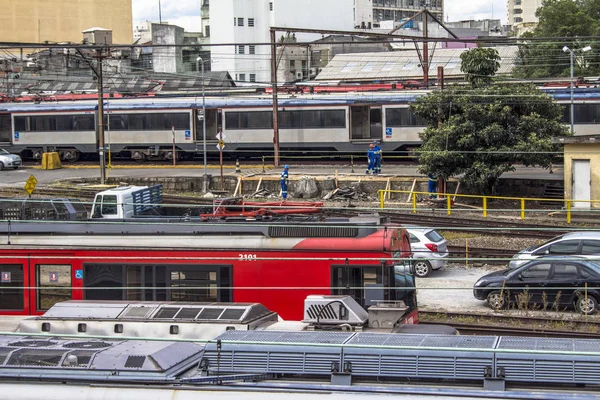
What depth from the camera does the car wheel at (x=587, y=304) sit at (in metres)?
17.1

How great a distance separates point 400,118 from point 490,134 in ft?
27.8

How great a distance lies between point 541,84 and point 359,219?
83.5ft

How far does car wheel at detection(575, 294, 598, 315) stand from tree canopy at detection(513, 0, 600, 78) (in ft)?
140

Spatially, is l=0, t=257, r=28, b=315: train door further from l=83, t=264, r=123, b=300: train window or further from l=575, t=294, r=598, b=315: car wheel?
l=575, t=294, r=598, b=315: car wheel

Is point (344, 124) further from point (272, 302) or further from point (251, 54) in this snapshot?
point (251, 54)

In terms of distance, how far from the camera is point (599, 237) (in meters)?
19.7

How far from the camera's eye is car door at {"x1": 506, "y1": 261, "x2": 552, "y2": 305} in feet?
57.4

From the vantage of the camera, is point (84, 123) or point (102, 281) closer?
point (102, 281)

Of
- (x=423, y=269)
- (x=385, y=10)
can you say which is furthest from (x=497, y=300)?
(x=385, y=10)

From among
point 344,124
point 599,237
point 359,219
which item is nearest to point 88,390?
point 359,219

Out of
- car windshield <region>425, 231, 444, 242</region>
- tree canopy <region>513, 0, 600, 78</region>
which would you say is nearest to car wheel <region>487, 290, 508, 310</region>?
car windshield <region>425, 231, 444, 242</region>

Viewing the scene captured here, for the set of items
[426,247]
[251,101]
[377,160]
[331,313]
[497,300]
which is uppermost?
[251,101]

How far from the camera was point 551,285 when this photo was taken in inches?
685

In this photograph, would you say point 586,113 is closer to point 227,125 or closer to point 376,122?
point 376,122
